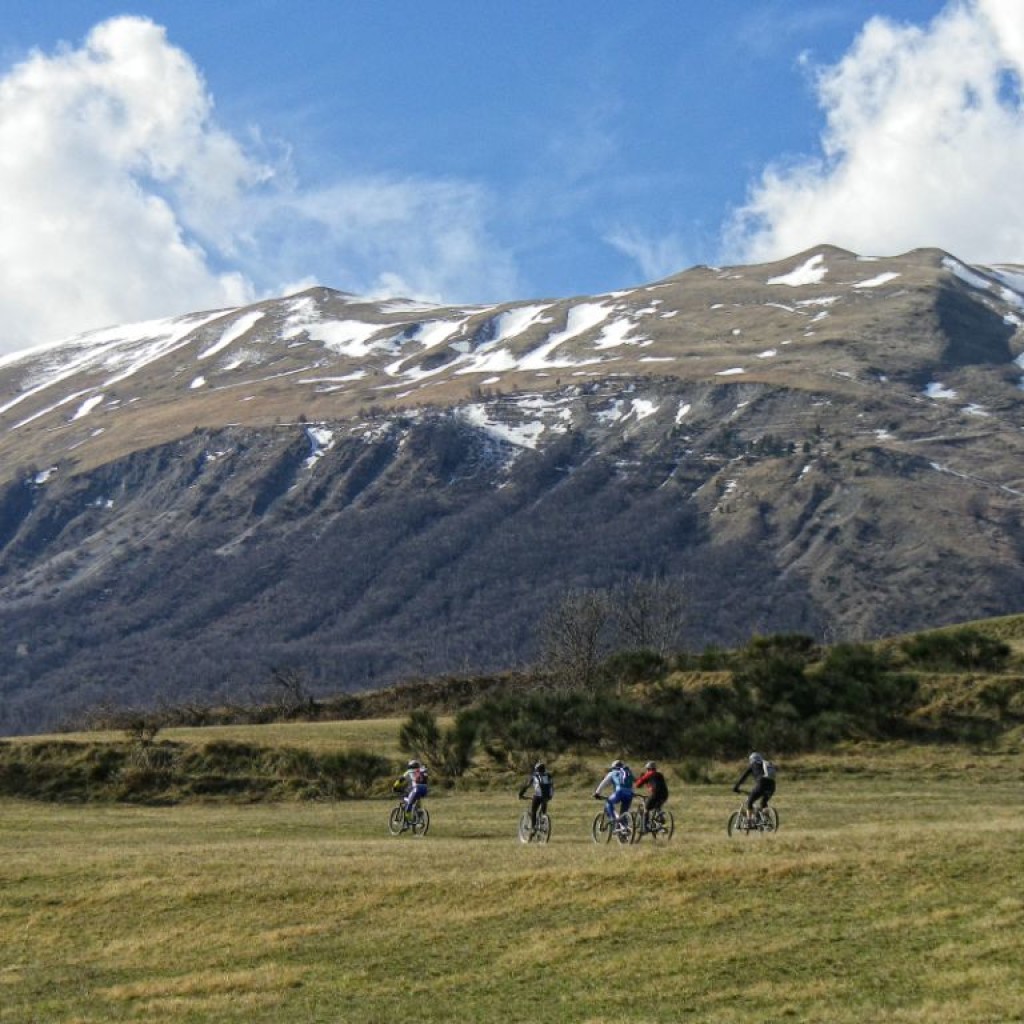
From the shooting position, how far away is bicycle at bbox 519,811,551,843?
34.2 m

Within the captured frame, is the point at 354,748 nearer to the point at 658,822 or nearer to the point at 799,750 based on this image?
the point at 799,750

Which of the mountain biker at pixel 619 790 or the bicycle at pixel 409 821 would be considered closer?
the mountain biker at pixel 619 790

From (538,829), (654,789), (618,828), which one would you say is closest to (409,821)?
(538,829)

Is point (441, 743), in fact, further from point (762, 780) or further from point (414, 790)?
point (762, 780)

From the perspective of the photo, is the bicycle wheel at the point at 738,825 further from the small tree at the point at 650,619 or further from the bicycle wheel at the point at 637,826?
the small tree at the point at 650,619

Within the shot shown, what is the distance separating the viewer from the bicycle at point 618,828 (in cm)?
3247

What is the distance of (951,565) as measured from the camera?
174 meters

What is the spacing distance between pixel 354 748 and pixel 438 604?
139 meters

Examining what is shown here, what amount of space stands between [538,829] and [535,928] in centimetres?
1094

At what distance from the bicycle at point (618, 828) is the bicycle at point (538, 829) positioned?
123cm

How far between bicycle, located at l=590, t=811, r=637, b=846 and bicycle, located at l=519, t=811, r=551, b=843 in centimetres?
123

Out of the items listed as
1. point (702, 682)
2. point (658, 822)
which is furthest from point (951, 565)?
point (658, 822)

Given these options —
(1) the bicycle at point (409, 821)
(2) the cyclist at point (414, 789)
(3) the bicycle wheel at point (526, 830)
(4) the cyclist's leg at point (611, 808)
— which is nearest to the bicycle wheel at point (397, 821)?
(1) the bicycle at point (409, 821)

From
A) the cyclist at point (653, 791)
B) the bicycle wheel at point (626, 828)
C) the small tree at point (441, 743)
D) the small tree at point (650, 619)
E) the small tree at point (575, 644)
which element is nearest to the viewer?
the bicycle wheel at point (626, 828)
